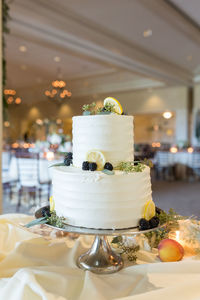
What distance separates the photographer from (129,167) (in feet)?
4.56

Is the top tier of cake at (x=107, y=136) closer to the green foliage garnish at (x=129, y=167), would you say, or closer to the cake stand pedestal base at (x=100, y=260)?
the green foliage garnish at (x=129, y=167)

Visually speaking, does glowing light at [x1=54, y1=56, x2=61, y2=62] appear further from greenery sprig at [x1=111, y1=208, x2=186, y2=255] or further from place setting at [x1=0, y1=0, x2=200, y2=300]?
greenery sprig at [x1=111, y1=208, x2=186, y2=255]

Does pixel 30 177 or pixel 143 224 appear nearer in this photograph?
pixel 143 224

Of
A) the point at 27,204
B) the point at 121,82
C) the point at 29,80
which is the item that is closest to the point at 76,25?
the point at 27,204

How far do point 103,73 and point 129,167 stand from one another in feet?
38.1

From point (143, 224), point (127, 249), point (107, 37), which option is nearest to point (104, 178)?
point (143, 224)

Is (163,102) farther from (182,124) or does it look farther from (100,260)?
(100,260)

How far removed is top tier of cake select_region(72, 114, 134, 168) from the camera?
1430mm

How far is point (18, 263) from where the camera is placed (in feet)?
4.54

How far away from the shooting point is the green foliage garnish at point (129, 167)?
1.39 meters

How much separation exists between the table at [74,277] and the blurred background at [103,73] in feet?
2.11

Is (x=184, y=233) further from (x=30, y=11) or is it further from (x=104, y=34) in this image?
(x=104, y=34)

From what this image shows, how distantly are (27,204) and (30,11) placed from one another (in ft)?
12.7

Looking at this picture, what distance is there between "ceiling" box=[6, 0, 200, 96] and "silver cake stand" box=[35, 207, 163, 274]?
5073 millimetres
